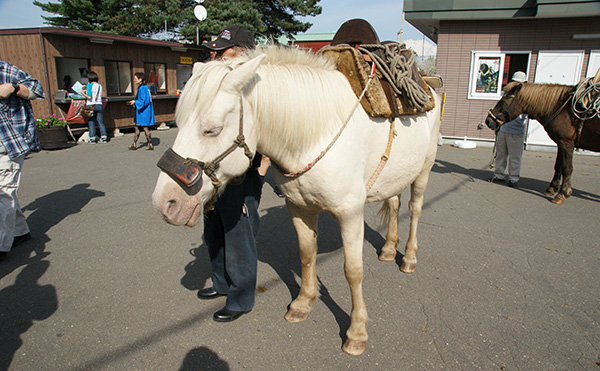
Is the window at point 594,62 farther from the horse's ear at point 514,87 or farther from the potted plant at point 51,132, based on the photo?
the potted plant at point 51,132

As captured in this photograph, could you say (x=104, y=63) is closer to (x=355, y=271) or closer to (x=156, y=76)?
(x=156, y=76)

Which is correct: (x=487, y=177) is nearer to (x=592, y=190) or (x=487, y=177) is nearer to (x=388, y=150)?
(x=592, y=190)

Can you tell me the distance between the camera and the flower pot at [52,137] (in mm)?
9664

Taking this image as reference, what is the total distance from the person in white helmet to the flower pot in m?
10.5

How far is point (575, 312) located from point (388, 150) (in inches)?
79.9

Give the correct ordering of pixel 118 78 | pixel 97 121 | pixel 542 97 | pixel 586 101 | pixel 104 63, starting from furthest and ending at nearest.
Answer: pixel 118 78 → pixel 104 63 → pixel 97 121 → pixel 542 97 → pixel 586 101

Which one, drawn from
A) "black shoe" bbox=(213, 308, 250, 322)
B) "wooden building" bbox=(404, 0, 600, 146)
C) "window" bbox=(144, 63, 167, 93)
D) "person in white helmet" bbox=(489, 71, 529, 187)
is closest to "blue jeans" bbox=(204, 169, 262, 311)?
"black shoe" bbox=(213, 308, 250, 322)

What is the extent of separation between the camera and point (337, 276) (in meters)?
3.53

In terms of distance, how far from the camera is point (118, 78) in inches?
535

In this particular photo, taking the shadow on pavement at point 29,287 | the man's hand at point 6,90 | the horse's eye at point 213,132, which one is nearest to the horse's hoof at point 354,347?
the horse's eye at point 213,132

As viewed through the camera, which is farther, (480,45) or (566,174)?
(480,45)

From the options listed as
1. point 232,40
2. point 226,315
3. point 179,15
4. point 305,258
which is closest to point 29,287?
point 226,315

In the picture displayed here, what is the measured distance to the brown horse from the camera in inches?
229

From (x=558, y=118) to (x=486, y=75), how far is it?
5193 mm
